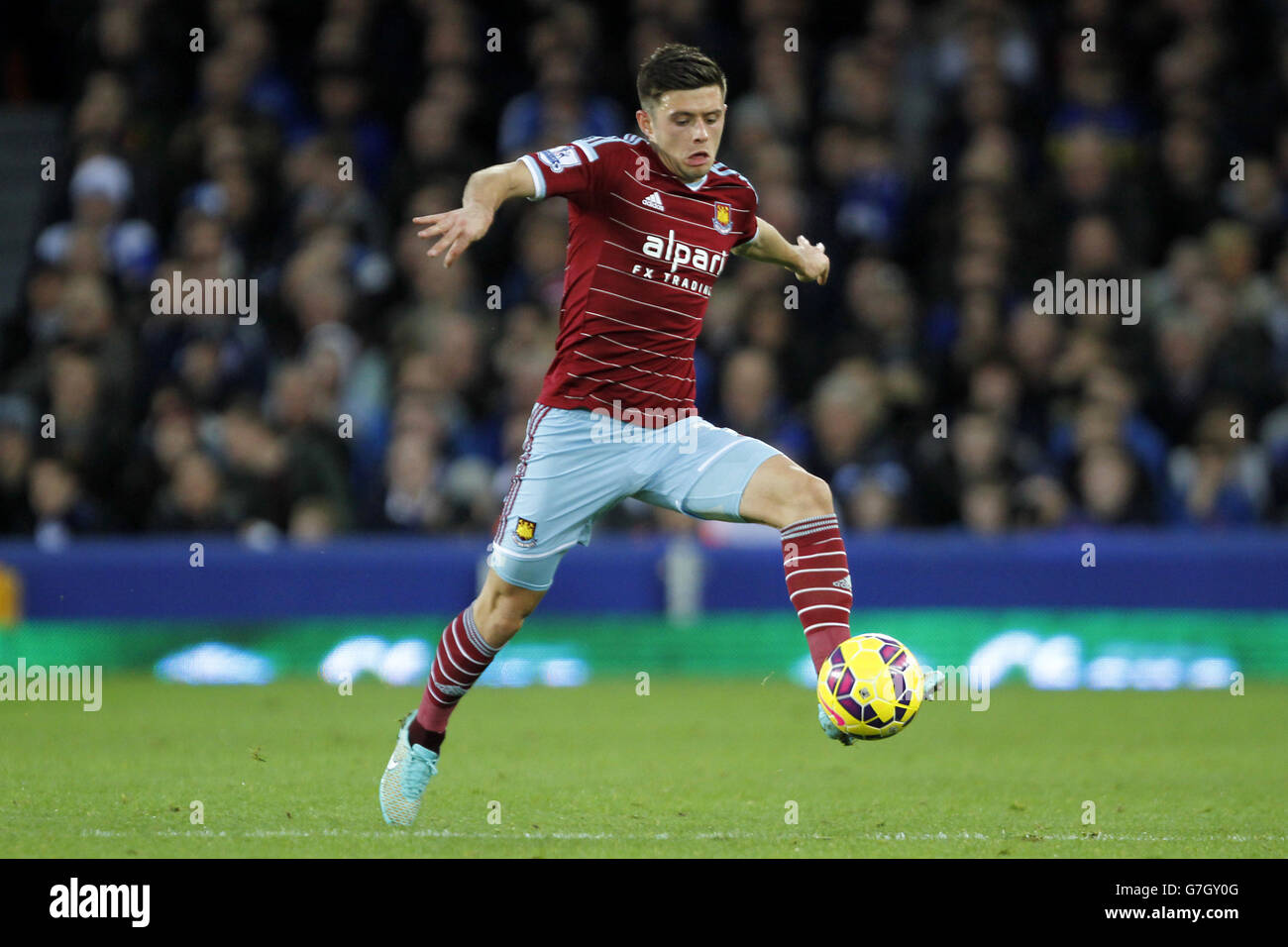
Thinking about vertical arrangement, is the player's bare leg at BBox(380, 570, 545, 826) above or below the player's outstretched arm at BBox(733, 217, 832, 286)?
below

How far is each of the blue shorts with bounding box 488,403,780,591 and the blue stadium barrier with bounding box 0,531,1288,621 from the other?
469cm

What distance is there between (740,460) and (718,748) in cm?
242

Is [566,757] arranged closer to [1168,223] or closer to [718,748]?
[718,748]

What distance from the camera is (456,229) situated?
539 centimetres

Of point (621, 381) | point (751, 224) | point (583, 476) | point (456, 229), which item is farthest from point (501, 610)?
point (751, 224)

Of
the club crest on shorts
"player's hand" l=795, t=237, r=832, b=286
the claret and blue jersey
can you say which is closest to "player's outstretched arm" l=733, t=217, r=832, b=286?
"player's hand" l=795, t=237, r=832, b=286

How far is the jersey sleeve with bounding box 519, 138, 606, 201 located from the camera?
5.99m

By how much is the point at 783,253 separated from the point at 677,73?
37.4 inches

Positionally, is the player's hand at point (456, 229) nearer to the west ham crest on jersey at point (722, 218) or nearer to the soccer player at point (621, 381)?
the soccer player at point (621, 381)

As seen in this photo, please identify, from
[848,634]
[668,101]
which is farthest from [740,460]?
[668,101]

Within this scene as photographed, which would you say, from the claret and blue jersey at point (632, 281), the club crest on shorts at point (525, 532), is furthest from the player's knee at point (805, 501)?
the club crest on shorts at point (525, 532)

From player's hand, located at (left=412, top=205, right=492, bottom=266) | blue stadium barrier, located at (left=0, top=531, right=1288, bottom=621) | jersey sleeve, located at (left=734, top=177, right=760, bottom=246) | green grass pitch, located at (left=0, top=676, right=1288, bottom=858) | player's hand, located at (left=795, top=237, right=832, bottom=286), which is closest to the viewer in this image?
player's hand, located at (left=412, top=205, right=492, bottom=266)

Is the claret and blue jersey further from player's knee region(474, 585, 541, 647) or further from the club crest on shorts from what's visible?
player's knee region(474, 585, 541, 647)

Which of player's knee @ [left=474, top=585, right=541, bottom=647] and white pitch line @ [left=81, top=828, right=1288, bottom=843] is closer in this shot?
white pitch line @ [left=81, top=828, right=1288, bottom=843]
